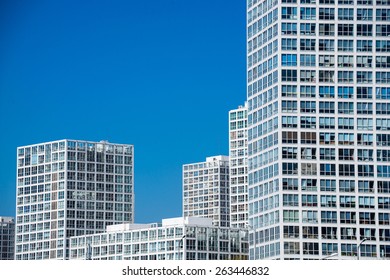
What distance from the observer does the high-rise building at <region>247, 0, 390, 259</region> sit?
180 m

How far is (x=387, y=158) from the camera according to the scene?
603ft

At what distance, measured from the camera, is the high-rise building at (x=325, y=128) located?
179875 mm

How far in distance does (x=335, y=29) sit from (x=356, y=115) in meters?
16.9

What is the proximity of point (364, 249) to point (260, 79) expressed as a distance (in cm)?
3959

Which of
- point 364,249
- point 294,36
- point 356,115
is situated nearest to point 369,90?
point 356,115

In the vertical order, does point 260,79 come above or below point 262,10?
below

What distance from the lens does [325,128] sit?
184 meters

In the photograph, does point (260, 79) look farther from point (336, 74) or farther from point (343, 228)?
point (343, 228)
